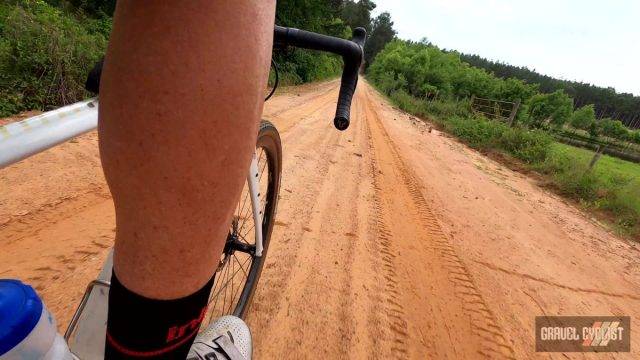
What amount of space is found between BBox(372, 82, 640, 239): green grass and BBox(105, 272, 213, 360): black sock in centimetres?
598

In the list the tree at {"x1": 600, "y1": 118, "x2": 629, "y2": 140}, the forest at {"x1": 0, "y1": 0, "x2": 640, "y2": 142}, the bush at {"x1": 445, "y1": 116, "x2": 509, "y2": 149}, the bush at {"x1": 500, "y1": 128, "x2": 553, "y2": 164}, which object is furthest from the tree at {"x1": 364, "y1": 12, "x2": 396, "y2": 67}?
the bush at {"x1": 500, "y1": 128, "x2": 553, "y2": 164}

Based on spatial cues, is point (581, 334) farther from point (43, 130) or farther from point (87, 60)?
point (87, 60)

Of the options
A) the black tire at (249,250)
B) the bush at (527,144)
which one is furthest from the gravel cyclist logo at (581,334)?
the bush at (527,144)

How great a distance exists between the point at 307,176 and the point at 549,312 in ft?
7.74

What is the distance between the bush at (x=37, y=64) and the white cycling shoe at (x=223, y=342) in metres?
3.82

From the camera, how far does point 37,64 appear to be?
4.00 meters

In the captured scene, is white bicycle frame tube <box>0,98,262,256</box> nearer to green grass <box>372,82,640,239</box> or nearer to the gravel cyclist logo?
the gravel cyclist logo

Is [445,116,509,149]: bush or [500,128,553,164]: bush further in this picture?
[445,116,509,149]: bush

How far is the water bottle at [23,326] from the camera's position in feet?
1.12

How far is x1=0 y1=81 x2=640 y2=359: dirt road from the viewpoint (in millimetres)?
1679

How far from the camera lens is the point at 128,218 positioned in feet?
1.08

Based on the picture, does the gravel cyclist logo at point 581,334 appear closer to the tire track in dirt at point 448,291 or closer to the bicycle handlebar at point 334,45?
the tire track in dirt at point 448,291

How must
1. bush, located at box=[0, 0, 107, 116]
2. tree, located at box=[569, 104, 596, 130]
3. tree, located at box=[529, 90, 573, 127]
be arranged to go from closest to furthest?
1. bush, located at box=[0, 0, 107, 116]
2. tree, located at box=[529, 90, 573, 127]
3. tree, located at box=[569, 104, 596, 130]

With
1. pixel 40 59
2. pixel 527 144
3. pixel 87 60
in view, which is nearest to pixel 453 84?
pixel 527 144
